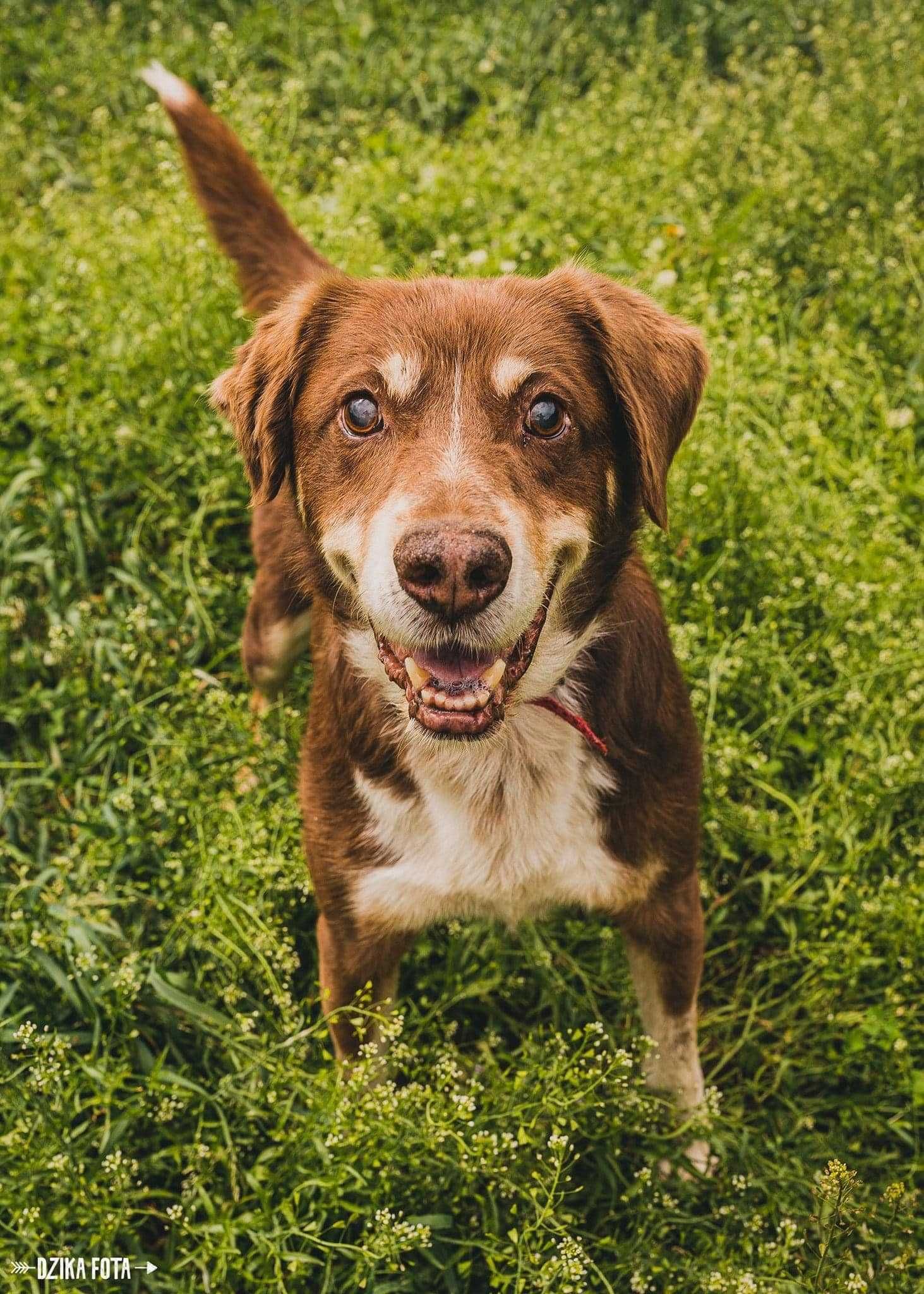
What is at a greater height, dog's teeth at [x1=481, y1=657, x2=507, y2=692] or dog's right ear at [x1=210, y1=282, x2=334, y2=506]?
dog's right ear at [x1=210, y1=282, x2=334, y2=506]

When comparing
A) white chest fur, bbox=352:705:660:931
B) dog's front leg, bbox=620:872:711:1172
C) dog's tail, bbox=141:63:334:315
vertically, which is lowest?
dog's front leg, bbox=620:872:711:1172

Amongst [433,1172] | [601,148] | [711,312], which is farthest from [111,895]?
[601,148]

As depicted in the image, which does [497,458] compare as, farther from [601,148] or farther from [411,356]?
[601,148]

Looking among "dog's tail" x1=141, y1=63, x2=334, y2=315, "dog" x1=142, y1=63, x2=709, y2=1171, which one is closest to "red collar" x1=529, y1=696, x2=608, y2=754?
"dog" x1=142, y1=63, x2=709, y2=1171

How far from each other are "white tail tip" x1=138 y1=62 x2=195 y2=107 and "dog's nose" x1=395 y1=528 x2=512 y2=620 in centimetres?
239

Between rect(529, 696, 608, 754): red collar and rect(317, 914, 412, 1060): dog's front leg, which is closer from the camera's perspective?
rect(529, 696, 608, 754): red collar

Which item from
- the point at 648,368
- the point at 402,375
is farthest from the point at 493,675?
the point at 648,368

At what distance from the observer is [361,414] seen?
2.94m

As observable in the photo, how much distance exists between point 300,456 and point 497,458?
0.62 meters

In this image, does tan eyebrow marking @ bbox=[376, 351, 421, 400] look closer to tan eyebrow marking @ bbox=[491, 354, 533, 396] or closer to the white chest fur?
tan eyebrow marking @ bbox=[491, 354, 533, 396]

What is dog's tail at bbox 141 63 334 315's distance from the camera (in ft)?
13.6

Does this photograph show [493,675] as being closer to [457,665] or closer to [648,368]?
[457,665]

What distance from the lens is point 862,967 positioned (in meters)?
3.66

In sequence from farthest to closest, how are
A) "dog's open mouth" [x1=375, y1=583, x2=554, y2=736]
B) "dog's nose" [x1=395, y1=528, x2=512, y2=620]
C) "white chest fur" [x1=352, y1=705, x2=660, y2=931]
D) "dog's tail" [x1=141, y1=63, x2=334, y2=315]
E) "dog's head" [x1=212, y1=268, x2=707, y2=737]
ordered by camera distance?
1. "dog's tail" [x1=141, y1=63, x2=334, y2=315]
2. "white chest fur" [x1=352, y1=705, x2=660, y2=931]
3. "dog's open mouth" [x1=375, y1=583, x2=554, y2=736]
4. "dog's head" [x1=212, y1=268, x2=707, y2=737]
5. "dog's nose" [x1=395, y1=528, x2=512, y2=620]
